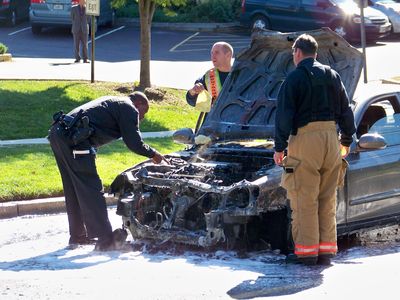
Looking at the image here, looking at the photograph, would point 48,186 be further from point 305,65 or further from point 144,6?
point 144,6

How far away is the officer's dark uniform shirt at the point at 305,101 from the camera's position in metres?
8.10

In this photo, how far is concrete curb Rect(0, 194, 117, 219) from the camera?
444 inches

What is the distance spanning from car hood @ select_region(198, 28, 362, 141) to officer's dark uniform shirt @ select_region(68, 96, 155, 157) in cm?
133

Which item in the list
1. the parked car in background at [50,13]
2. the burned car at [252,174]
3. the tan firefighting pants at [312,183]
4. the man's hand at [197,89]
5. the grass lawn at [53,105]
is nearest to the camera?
the tan firefighting pants at [312,183]

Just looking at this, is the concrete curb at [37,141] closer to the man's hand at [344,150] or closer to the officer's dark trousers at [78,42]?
the man's hand at [344,150]

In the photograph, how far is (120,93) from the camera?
18.3 meters

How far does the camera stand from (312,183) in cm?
822

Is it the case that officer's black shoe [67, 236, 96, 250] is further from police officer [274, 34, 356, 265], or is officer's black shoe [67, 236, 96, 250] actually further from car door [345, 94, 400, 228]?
car door [345, 94, 400, 228]

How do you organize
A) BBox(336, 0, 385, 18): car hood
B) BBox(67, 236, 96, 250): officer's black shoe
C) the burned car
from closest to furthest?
1. the burned car
2. BBox(67, 236, 96, 250): officer's black shoe
3. BBox(336, 0, 385, 18): car hood

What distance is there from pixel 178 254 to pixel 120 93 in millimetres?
9840

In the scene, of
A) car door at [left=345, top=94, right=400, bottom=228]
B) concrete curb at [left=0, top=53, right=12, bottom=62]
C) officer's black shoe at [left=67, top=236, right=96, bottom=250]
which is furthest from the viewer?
concrete curb at [left=0, top=53, right=12, bottom=62]

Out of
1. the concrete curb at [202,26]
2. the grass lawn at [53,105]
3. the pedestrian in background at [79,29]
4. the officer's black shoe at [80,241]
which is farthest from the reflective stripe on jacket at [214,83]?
the concrete curb at [202,26]

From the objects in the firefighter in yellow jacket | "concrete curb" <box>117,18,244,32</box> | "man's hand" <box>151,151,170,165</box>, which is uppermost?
the firefighter in yellow jacket

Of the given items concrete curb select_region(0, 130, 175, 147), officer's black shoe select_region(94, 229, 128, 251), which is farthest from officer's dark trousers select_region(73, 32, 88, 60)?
officer's black shoe select_region(94, 229, 128, 251)
